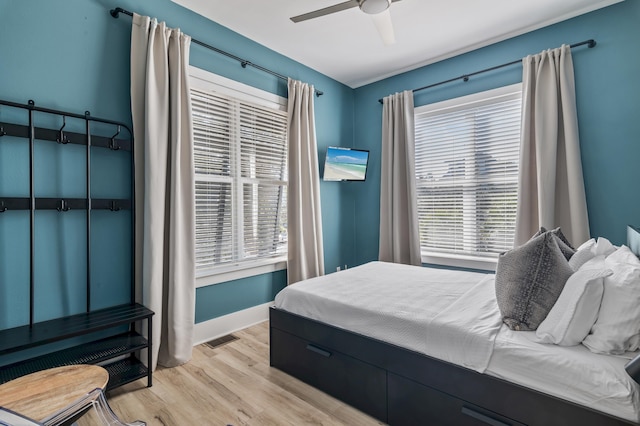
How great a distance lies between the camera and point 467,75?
341cm

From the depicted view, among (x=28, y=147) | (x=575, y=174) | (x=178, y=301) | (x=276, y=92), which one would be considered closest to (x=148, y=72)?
(x=28, y=147)

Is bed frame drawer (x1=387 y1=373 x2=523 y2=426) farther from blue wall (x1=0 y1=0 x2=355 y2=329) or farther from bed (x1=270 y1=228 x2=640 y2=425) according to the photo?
blue wall (x1=0 y1=0 x2=355 y2=329)

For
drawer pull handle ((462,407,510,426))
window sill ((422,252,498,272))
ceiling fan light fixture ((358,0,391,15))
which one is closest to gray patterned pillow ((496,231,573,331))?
drawer pull handle ((462,407,510,426))

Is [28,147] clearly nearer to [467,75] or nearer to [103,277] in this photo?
[103,277]

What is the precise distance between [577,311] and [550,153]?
204cm

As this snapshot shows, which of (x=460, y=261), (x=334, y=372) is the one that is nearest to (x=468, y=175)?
(x=460, y=261)

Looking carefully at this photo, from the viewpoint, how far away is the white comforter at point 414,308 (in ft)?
4.98

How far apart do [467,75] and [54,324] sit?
4226mm

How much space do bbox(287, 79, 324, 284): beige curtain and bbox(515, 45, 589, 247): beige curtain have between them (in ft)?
6.90

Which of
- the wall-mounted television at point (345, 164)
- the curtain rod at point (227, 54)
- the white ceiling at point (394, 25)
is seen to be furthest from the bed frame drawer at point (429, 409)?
the curtain rod at point (227, 54)

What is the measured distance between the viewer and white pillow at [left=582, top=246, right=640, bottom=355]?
120cm

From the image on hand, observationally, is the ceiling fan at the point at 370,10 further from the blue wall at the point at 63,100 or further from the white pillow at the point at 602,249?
the white pillow at the point at 602,249

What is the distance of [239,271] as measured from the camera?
3.12 metres

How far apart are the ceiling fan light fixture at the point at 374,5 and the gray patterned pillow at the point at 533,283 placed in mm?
1734
